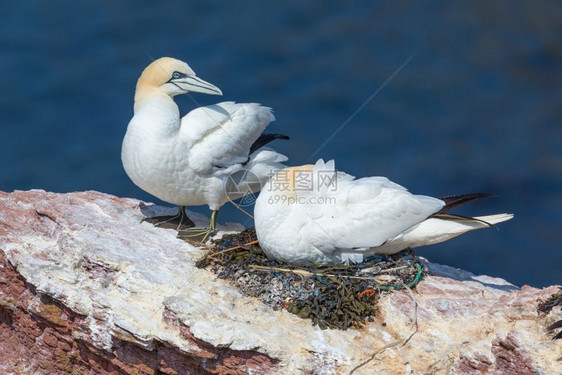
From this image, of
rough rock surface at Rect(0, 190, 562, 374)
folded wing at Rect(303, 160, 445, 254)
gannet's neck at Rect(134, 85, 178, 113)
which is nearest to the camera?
rough rock surface at Rect(0, 190, 562, 374)

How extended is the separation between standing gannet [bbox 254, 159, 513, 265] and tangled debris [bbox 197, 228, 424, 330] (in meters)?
0.12

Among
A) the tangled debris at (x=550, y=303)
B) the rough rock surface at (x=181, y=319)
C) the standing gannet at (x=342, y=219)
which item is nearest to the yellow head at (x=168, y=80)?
the rough rock surface at (x=181, y=319)

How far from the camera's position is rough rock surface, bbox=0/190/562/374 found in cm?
657

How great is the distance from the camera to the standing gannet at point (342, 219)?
24.0ft

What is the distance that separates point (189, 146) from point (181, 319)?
201 centimetres

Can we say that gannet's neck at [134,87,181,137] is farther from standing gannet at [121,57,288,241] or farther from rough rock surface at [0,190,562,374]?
rough rock surface at [0,190,562,374]

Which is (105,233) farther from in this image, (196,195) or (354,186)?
(354,186)

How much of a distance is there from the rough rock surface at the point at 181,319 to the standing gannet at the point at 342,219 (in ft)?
1.50

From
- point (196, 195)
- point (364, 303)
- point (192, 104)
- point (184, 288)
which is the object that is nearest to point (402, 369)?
point (364, 303)

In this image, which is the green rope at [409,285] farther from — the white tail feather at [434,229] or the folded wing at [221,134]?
the folded wing at [221,134]

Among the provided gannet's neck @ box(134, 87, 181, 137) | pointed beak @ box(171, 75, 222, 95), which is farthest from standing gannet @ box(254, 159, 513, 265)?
pointed beak @ box(171, 75, 222, 95)

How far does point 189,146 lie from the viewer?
8.22m

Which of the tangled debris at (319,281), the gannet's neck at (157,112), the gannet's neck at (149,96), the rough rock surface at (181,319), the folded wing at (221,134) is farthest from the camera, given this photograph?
the gannet's neck at (149,96)

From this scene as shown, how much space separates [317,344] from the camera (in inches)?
261
